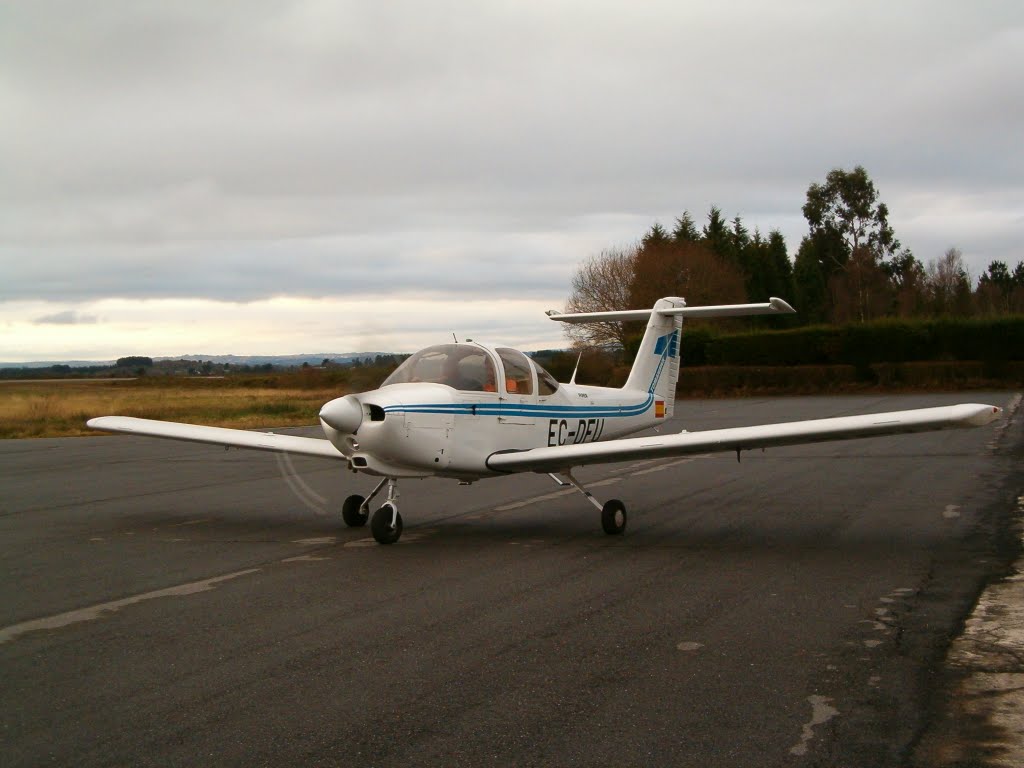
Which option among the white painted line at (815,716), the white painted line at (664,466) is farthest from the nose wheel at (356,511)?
the white painted line at (815,716)

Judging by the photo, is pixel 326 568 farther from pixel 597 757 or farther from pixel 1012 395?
pixel 1012 395

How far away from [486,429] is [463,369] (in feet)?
2.24

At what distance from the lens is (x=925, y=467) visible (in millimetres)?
15219

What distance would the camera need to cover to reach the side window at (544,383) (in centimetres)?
1109

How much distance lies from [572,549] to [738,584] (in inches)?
80.8

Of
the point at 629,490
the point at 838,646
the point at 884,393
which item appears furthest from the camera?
the point at 884,393

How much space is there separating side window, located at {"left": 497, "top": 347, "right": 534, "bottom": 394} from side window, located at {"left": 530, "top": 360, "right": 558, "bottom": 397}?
0.52 ft

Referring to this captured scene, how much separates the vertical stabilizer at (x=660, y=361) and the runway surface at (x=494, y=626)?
1.67 meters

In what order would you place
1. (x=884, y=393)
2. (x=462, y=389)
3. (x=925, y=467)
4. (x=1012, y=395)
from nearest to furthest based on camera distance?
(x=462, y=389), (x=925, y=467), (x=1012, y=395), (x=884, y=393)

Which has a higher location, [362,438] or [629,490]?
[362,438]

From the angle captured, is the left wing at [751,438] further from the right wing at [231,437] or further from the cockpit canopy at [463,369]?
the right wing at [231,437]

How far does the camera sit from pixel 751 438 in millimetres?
9320

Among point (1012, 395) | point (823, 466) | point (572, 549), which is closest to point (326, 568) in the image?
point (572, 549)

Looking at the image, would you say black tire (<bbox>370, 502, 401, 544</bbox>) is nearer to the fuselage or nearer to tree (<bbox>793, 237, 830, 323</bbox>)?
the fuselage
